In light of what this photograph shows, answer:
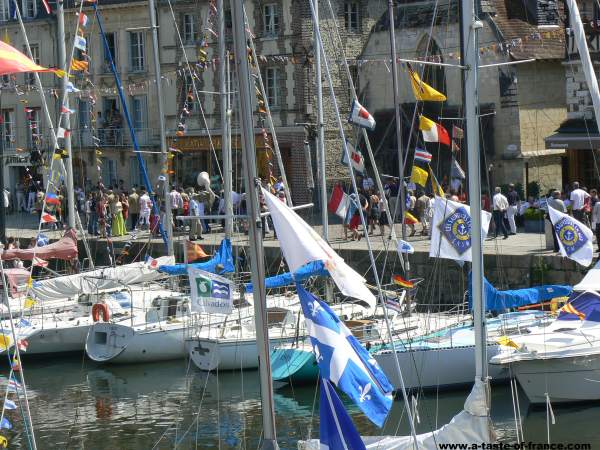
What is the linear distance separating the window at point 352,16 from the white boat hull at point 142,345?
20.3 m

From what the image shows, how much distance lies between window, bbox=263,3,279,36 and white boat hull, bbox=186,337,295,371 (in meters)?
21.2

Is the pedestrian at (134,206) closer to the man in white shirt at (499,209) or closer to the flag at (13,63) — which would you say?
the man in white shirt at (499,209)

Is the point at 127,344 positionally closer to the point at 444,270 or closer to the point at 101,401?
the point at 101,401

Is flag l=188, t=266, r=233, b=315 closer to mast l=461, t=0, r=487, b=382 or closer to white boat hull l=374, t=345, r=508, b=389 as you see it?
white boat hull l=374, t=345, r=508, b=389

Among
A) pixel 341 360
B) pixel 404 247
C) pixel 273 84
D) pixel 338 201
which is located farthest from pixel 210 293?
pixel 273 84

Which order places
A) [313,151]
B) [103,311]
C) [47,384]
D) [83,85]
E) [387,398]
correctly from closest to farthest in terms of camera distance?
[387,398] → [47,384] → [103,311] → [313,151] → [83,85]

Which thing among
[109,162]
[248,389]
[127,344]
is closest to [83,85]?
[109,162]

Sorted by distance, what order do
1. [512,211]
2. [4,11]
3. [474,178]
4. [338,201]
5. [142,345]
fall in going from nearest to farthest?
1. [474,178]
2. [142,345]
3. [338,201]
4. [512,211]
5. [4,11]

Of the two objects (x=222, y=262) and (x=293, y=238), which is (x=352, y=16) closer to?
(x=222, y=262)

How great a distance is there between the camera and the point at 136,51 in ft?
152

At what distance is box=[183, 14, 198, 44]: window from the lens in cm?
4425

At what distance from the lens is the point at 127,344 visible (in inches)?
977

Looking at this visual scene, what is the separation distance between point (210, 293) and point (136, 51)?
93.9 ft

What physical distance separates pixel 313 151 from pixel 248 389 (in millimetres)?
20092
